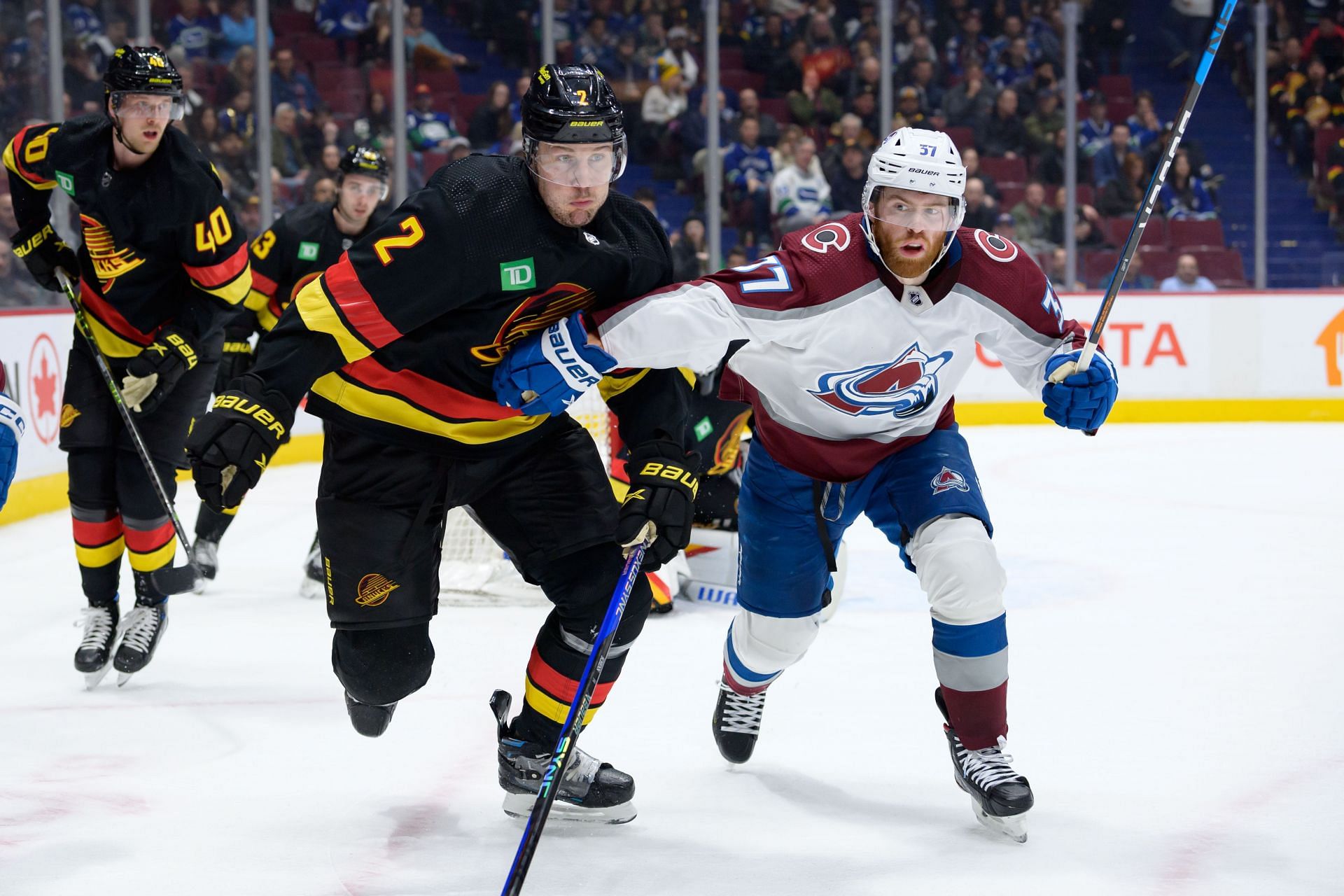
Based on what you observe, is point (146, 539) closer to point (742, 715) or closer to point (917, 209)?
point (742, 715)

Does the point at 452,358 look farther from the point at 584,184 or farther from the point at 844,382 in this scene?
the point at 844,382

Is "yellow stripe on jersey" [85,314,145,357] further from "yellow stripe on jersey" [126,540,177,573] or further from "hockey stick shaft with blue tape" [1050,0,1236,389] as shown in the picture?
"hockey stick shaft with blue tape" [1050,0,1236,389]

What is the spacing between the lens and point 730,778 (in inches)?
116

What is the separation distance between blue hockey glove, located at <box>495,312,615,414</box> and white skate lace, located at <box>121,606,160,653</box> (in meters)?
1.61

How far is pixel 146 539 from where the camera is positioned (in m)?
3.79

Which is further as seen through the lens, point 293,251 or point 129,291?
point 293,251

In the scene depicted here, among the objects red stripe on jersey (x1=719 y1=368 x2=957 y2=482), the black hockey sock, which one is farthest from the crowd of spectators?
red stripe on jersey (x1=719 y1=368 x2=957 y2=482)

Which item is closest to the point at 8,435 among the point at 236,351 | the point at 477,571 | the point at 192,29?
the point at 477,571

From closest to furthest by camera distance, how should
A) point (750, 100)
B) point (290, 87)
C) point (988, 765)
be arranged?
point (988, 765) < point (290, 87) < point (750, 100)

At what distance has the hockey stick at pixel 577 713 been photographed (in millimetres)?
2205

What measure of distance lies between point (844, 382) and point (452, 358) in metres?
0.70

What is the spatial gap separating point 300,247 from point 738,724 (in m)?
2.72

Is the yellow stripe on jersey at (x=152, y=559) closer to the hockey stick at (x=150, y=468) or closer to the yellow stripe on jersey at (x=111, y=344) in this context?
the hockey stick at (x=150, y=468)

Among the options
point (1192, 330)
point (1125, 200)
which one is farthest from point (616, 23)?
point (1192, 330)
